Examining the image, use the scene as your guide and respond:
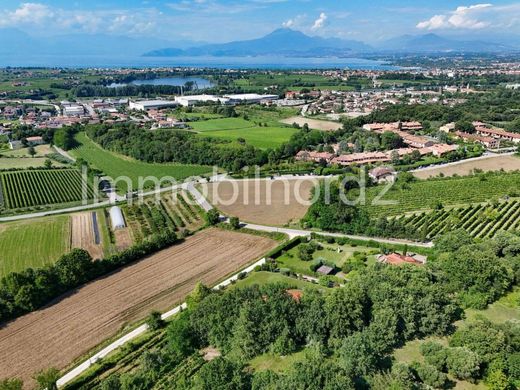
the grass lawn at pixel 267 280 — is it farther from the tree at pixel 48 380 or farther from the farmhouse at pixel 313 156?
the farmhouse at pixel 313 156

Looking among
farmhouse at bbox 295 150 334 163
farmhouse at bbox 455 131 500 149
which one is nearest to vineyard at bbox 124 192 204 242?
farmhouse at bbox 295 150 334 163

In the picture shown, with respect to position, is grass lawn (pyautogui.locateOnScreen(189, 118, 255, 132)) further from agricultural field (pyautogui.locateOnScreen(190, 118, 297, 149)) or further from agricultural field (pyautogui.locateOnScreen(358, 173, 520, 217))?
agricultural field (pyautogui.locateOnScreen(358, 173, 520, 217))

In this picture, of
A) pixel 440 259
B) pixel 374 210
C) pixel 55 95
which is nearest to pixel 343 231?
pixel 374 210

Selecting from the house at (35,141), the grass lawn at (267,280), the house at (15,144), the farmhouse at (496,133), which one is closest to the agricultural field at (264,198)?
the grass lawn at (267,280)

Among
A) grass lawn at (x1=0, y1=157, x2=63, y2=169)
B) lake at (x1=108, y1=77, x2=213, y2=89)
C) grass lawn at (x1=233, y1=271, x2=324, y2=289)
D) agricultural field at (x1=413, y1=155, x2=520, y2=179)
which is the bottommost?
grass lawn at (x1=233, y1=271, x2=324, y2=289)

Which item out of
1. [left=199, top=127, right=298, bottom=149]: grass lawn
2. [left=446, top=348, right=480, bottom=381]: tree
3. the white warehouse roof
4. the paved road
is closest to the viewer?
[left=446, top=348, right=480, bottom=381]: tree

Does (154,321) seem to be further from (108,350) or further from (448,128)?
(448,128)
